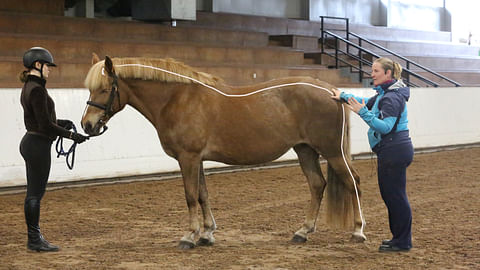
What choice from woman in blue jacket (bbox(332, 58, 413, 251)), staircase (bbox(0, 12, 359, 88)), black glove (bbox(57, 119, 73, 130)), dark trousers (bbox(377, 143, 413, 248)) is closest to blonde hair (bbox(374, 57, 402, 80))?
woman in blue jacket (bbox(332, 58, 413, 251))

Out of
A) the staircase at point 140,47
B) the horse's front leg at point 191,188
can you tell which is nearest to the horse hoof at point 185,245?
the horse's front leg at point 191,188

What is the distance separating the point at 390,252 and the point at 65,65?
782 cm

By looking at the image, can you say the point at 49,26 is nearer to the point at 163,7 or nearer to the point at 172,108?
the point at 163,7

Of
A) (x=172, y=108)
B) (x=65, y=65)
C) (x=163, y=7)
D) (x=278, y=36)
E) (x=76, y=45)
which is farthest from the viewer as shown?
(x=278, y=36)

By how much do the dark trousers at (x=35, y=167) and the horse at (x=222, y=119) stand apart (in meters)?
0.42

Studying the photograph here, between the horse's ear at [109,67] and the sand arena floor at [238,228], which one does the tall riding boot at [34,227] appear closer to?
the sand arena floor at [238,228]

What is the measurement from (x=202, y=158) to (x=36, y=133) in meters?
1.46

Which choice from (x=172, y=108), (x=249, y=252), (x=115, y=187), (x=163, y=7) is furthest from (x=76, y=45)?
(x=249, y=252)

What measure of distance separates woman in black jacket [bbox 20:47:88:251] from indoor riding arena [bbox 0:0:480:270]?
23 centimetres

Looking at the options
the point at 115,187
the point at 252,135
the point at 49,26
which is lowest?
the point at 115,187

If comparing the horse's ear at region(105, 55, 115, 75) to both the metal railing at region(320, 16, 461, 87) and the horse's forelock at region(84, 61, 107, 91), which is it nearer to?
the horse's forelock at region(84, 61, 107, 91)

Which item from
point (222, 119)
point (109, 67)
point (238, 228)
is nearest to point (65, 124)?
point (109, 67)

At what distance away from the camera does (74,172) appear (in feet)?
32.1

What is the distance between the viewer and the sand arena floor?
557cm
